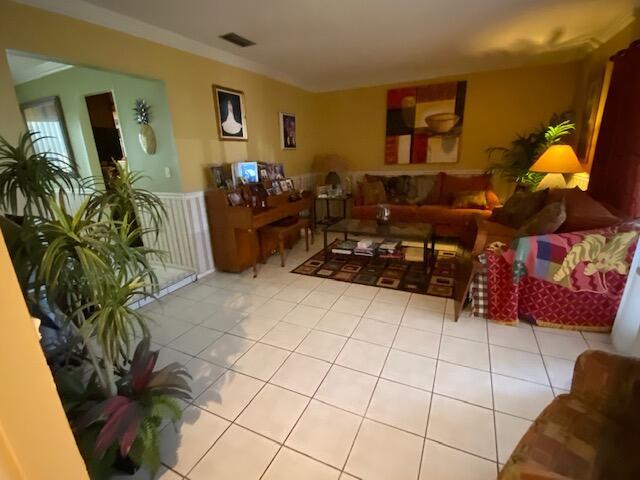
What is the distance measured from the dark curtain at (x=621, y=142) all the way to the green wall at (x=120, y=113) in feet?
12.7

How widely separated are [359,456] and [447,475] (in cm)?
37

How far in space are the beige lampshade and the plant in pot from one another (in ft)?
1.71

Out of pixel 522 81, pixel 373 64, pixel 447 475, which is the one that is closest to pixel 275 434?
pixel 447 475

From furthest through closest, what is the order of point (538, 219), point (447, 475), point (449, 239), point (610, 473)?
point (449, 239) < point (538, 219) < point (447, 475) < point (610, 473)

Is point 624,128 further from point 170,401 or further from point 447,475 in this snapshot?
point 170,401

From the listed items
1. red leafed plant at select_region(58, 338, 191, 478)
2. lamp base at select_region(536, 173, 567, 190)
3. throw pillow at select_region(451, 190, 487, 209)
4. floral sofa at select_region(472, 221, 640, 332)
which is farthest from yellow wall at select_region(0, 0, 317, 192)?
lamp base at select_region(536, 173, 567, 190)

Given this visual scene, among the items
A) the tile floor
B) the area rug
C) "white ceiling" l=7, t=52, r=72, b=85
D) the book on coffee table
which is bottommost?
the tile floor

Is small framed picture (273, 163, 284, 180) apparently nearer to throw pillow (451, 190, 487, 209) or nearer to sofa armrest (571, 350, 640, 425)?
throw pillow (451, 190, 487, 209)

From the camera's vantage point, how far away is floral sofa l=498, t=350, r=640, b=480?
86 centimetres

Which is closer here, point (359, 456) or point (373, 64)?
point (359, 456)

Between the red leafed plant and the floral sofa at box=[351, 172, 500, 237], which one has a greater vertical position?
A: the floral sofa at box=[351, 172, 500, 237]

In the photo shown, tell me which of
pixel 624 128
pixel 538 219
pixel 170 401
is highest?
pixel 624 128

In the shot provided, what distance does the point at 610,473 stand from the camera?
2.79ft

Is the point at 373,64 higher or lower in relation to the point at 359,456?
higher
